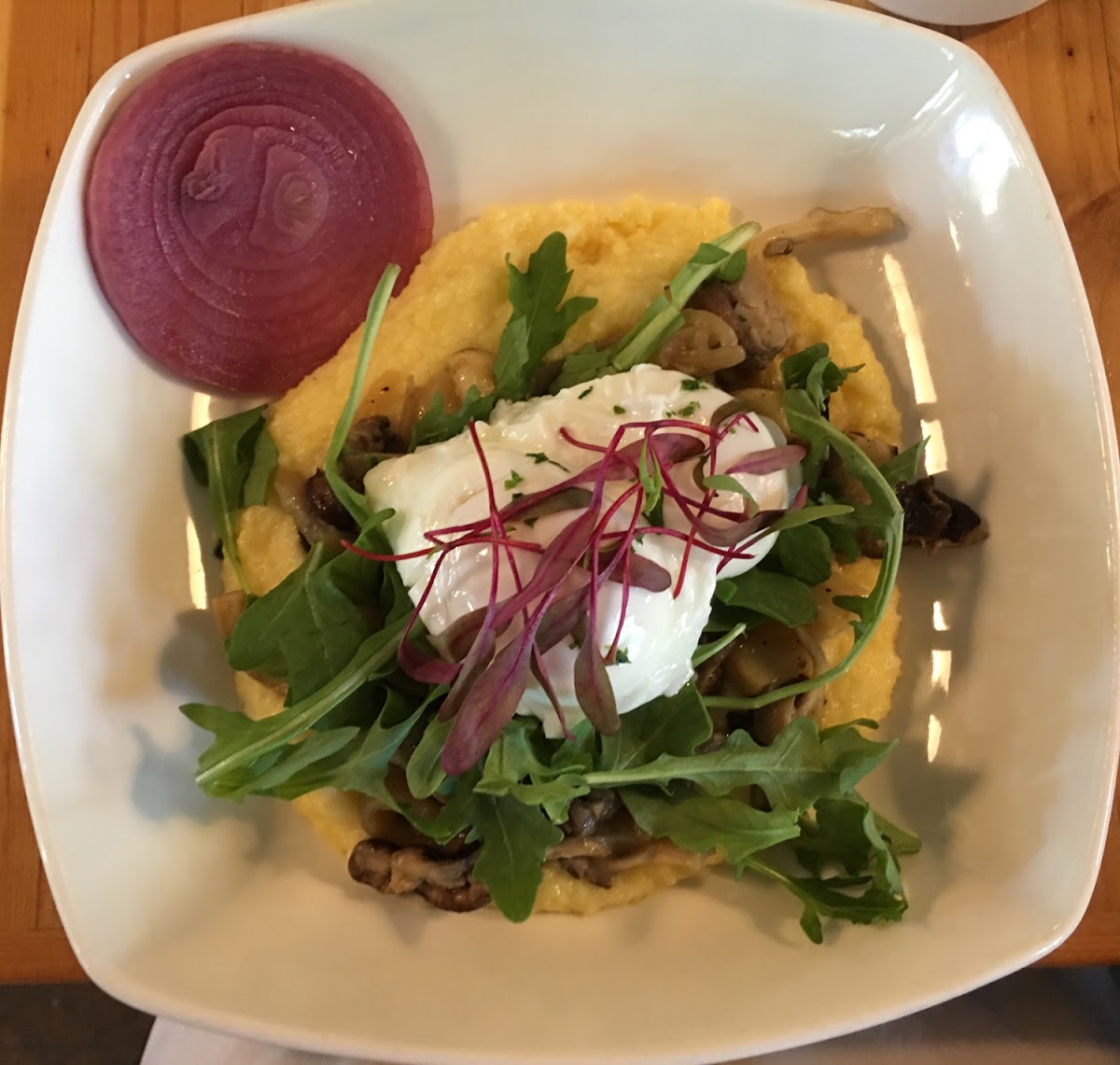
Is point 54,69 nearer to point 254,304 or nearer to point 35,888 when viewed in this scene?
point 254,304

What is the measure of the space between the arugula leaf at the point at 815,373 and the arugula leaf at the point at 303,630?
0.91 m

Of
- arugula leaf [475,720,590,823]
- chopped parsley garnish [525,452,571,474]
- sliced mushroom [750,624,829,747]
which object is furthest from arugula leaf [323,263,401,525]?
sliced mushroom [750,624,829,747]

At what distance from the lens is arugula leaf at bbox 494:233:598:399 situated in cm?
178

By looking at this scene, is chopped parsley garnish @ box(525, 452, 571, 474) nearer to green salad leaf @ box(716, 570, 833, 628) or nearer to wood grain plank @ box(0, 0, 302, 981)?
green salad leaf @ box(716, 570, 833, 628)

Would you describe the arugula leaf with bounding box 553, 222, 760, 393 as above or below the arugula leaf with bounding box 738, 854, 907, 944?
above

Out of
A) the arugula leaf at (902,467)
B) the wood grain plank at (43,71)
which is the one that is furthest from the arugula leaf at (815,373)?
the wood grain plank at (43,71)

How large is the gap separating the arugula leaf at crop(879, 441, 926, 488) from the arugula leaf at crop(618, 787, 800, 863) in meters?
0.64

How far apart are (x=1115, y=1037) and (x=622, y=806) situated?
1.61m

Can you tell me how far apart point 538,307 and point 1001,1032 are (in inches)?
84.2

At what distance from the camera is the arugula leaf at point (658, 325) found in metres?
1.76

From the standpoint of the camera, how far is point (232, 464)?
1.84m

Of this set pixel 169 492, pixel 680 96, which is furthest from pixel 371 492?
pixel 680 96

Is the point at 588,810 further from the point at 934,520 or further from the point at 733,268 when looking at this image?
the point at 733,268

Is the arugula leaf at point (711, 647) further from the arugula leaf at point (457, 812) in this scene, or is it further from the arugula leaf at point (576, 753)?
the arugula leaf at point (457, 812)
